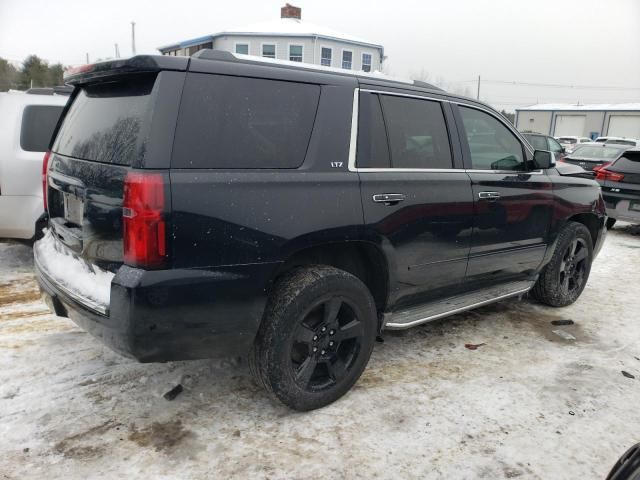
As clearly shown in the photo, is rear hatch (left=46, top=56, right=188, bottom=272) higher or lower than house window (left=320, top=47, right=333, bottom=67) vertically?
lower

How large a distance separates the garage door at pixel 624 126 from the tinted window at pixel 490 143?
51423 millimetres

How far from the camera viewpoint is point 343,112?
9.88 feet

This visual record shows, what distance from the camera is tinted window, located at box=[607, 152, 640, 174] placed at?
29.2ft

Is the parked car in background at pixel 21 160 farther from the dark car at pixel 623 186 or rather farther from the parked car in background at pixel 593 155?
the parked car in background at pixel 593 155

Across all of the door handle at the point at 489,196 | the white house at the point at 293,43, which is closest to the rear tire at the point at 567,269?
the door handle at the point at 489,196

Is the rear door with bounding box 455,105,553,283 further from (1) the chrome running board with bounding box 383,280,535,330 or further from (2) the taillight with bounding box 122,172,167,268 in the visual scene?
(2) the taillight with bounding box 122,172,167,268

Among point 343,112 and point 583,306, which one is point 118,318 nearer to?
point 343,112

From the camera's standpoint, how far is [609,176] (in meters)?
9.10

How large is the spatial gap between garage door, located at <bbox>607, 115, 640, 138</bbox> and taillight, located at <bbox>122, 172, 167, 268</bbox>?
54.4 meters

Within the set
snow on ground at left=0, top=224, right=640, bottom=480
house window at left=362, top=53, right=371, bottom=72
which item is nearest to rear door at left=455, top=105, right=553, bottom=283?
snow on ground at left=0, top=224, right=640, bottom=480

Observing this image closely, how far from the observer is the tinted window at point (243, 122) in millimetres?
2443

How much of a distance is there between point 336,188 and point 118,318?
1.32m

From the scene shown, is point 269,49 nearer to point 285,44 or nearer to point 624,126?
point 285,44

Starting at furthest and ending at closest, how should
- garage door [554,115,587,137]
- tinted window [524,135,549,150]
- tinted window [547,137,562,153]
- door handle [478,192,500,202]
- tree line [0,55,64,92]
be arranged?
garage door [554,115,587,137] < tree line [0,55,64,92] < tinted window [547,137,562,153] < tinted window [524,135,549,150] < door handle [478,192,500,202]
